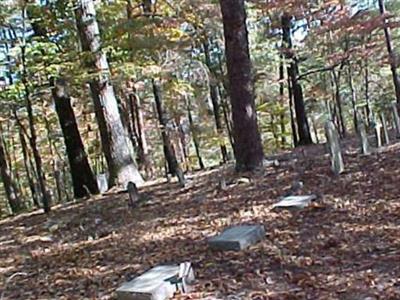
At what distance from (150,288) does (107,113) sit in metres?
6.67

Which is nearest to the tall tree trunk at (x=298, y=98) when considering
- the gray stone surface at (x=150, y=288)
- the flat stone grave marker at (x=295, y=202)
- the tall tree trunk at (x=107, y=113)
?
the tall tree trunk at (x=107, y=113)

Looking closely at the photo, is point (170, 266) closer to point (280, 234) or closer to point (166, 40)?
point (280, 234)

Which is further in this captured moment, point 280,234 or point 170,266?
point 280,234

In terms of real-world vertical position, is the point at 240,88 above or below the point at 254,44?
below

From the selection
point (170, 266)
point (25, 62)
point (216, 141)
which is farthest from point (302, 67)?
point (170, 266)

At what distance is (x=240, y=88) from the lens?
7848 mm

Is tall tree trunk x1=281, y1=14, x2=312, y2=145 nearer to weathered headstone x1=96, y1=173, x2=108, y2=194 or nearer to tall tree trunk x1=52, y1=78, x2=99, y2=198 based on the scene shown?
weathered headstone x1=96, y1=173, x2=108, y2=194

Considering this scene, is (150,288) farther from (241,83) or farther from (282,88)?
(282,88)

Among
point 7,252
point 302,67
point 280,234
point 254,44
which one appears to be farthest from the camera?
point 302,67

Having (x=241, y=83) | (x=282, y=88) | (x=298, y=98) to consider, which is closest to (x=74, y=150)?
(x=241, y=83)

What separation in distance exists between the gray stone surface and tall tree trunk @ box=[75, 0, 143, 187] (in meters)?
6.07

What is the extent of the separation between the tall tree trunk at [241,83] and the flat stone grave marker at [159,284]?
4.19 meters

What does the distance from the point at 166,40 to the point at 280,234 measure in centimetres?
735

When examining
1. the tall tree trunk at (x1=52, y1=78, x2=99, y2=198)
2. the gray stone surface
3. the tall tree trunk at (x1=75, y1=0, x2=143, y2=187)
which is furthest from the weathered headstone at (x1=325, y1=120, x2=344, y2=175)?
the tall tree trunk at (x1=52, y1=78, x2=99, y2=198)
